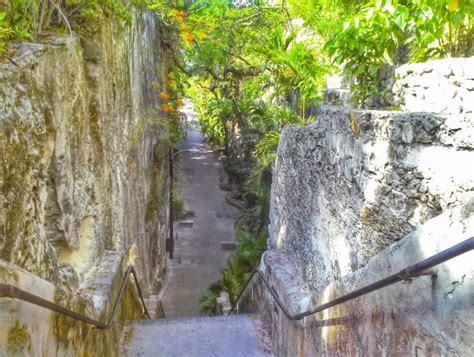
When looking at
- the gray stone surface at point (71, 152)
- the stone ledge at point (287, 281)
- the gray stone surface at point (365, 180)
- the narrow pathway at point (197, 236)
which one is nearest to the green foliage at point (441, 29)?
the gray stone surface at point (365, 180)

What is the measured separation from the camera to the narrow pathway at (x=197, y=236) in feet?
35.6

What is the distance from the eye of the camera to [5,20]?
2885mm

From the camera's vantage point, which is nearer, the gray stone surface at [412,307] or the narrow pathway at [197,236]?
the gray stone surface at [412,307]

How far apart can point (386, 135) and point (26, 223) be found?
207 cm

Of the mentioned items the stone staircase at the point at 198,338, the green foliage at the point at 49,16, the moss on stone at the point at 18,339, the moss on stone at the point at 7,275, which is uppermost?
the green foliage at the point at 49,16

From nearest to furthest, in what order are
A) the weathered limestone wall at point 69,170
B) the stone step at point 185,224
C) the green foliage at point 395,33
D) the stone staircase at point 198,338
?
the weathered limestone wall at point 69,170 < the green foliage at point 395,33 < the stone staircase at point 198,338 < the stone step at point 185,224

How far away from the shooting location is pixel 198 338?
4812mm

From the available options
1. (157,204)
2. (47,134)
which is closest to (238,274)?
(157,204)

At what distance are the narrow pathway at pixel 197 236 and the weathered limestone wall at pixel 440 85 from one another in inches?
321

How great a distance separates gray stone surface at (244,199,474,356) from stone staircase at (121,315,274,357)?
64.3 inches

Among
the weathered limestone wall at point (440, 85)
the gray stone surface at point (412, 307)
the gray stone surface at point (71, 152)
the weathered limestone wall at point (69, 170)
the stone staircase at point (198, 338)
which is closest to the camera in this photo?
the gray stone surface at point (412, 307)

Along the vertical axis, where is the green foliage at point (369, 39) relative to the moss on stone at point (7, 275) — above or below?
above

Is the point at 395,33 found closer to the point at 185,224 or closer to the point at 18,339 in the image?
the point at 18,339

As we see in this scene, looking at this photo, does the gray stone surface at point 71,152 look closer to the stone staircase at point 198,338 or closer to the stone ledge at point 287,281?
the stone staircase at point 198,338
